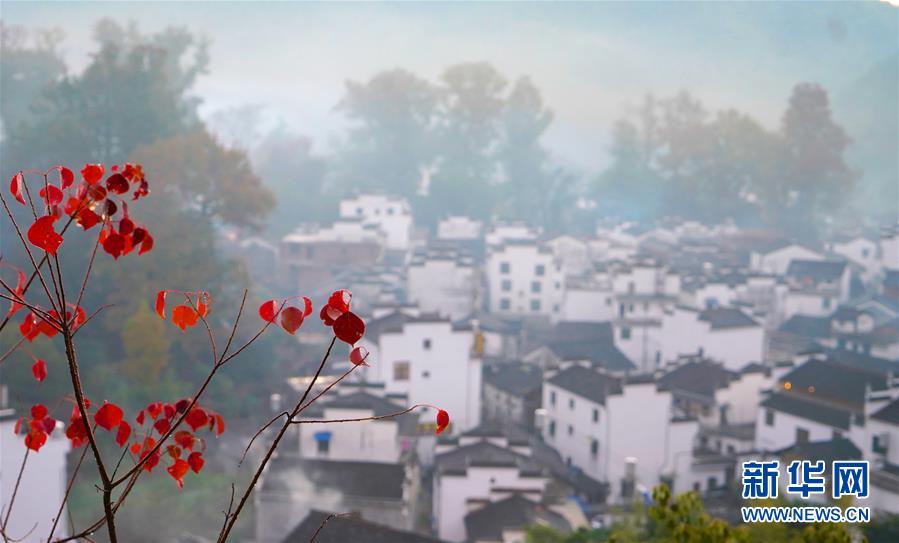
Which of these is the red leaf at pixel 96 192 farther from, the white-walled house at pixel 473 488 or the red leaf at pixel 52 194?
the white-walled house at pixel 473 488

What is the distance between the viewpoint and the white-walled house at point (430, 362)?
9.88 m

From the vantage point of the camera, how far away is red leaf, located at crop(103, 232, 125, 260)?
1275mm

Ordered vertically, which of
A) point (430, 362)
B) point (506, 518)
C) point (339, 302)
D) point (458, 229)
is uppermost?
point (458, 229)

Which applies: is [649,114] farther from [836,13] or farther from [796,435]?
[796,435]

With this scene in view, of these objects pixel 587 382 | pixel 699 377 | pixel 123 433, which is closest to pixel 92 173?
pixel 123 433

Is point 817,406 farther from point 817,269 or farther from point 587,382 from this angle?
point 817,269

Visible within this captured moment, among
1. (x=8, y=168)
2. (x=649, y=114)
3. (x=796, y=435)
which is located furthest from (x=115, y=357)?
(x=649, y=114)

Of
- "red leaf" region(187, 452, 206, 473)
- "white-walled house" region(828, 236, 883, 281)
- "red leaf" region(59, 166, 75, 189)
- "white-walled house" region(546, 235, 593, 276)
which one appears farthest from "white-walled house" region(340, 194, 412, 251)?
"red leaf" region(59, 166, 75, 189)

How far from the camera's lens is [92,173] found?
1323 mm

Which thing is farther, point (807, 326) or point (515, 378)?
point (807, 326)

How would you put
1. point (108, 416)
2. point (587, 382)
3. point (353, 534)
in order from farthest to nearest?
1. point (587, 382)
2. point (353, 534)
3. point (108, 416)

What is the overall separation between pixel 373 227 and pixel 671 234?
8642 mm

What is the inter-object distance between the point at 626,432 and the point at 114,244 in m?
8.20

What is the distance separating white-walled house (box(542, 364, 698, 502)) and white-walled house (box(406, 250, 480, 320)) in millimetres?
5812
